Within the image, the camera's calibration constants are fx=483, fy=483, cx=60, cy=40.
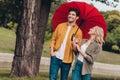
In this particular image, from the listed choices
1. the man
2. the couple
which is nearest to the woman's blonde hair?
the couple

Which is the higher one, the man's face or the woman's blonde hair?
the man's face

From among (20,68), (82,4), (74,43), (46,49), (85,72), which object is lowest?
(46,49)

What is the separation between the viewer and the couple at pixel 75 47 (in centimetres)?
853

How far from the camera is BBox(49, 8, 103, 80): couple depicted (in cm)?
853

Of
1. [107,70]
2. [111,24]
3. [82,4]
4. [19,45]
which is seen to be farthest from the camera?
[111,24]

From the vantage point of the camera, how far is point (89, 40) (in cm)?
861

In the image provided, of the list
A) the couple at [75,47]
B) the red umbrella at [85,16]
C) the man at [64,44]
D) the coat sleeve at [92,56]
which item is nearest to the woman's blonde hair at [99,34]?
the couple at [75,47]

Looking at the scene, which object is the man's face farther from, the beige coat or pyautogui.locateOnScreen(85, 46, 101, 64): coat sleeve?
pyautogui.locateOnScreen(85, 46, 101, 64): coat sleeve

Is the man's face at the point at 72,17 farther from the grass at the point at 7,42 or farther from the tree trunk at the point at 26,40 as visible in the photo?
the grass at the point at 7,42

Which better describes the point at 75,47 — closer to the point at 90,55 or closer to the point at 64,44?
the point at 64,44

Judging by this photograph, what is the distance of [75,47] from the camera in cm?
852

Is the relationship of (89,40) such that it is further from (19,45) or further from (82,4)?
(19,45)

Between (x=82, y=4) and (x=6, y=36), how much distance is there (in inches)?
1672

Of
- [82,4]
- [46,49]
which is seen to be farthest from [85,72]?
[46,49]
